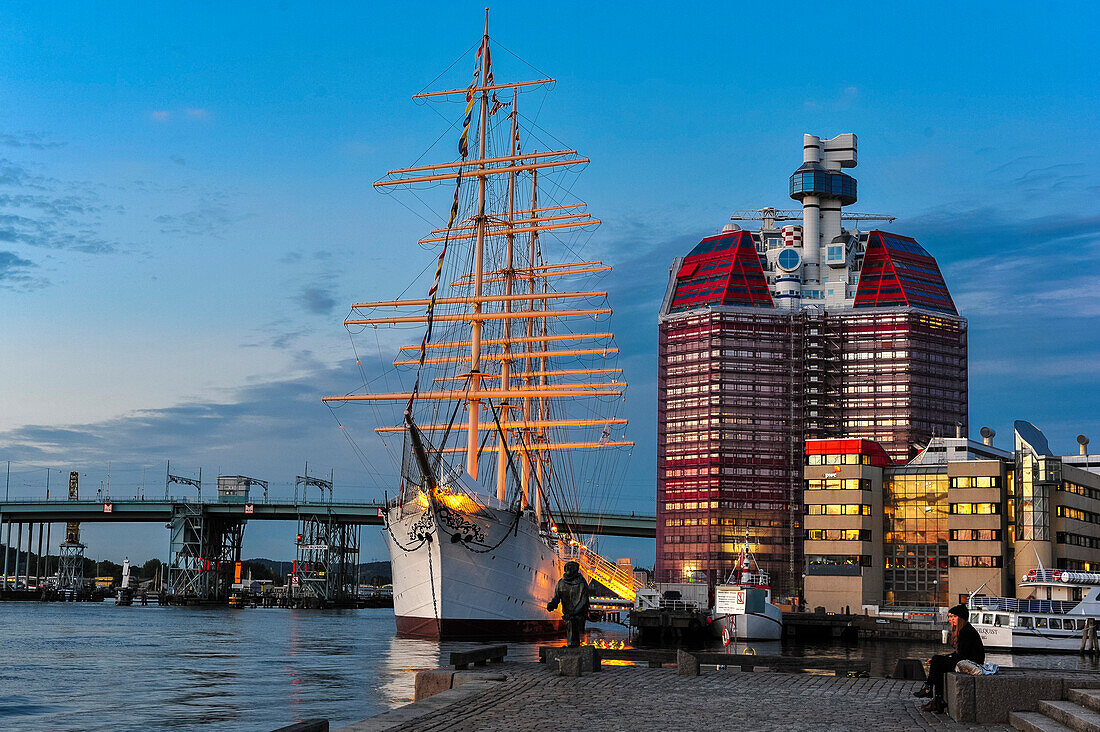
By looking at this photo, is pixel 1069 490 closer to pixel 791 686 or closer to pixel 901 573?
pixel 901 573

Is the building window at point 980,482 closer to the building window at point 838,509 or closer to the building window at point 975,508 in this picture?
the building window at point 975,508

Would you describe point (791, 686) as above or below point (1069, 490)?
below

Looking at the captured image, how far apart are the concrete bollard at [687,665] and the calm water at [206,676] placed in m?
5.65

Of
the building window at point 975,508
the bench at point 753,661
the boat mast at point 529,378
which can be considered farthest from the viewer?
the building window at point 975,508

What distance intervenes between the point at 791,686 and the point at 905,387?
168 metres

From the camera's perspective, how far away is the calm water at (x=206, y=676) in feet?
101

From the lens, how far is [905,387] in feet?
610

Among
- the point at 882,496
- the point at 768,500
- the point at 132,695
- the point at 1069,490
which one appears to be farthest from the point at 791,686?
the point at 768,500

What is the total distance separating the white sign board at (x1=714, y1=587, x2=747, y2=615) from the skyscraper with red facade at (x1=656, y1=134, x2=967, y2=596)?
304ft

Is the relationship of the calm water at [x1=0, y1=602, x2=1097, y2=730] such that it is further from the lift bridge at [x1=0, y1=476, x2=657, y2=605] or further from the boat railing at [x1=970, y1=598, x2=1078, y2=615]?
the lift bridge at [x1=0, y1=476, x2=657, y2=605]

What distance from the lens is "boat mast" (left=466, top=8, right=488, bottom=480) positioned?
272 ft

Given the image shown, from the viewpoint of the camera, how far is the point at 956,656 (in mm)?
20922

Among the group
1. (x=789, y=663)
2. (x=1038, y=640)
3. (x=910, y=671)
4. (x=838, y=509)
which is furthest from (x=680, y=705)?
(x=838, y=509)

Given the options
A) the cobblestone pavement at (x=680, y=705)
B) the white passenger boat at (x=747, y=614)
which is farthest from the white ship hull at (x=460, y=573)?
the cobblestone pavement at (x=680, y=705)
